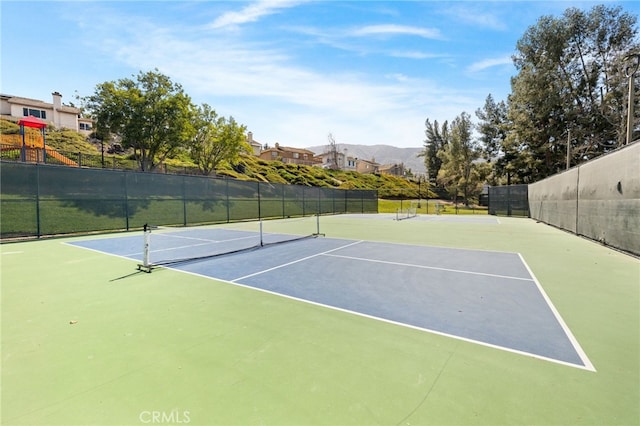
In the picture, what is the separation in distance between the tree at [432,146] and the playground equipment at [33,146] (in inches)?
2074

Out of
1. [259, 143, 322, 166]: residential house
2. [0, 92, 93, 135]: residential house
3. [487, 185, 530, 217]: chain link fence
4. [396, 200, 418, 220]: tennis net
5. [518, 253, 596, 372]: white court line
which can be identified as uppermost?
[0, 92, 93, 135]: residential house

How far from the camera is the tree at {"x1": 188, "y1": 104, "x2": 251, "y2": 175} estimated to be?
26.6 metres

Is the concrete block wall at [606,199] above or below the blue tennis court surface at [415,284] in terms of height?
above

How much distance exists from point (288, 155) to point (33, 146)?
139 ft

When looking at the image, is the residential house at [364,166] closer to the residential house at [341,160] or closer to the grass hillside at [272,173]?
the residential house at [341,160]

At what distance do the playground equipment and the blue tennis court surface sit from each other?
1493cm

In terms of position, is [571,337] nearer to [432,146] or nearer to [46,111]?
[46,111]

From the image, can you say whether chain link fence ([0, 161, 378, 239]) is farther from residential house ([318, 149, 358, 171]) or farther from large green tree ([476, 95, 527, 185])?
residential house ([318, 149, 358, 171])

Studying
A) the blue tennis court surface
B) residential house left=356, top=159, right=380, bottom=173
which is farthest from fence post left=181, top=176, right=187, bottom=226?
residential house left=356, top=159, right=380, bottom=173

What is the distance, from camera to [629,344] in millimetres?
2746

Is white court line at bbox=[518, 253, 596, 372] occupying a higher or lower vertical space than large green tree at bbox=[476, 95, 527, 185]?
lower

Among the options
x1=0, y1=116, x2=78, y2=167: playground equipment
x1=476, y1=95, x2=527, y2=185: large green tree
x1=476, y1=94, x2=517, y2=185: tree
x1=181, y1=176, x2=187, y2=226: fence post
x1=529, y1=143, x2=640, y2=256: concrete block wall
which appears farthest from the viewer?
x1=476, y1=94, x2=517, y2=185: tree

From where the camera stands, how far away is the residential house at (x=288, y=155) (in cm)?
5758

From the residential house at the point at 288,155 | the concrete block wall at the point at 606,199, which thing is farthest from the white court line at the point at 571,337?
the residential house at the point at 288,155
